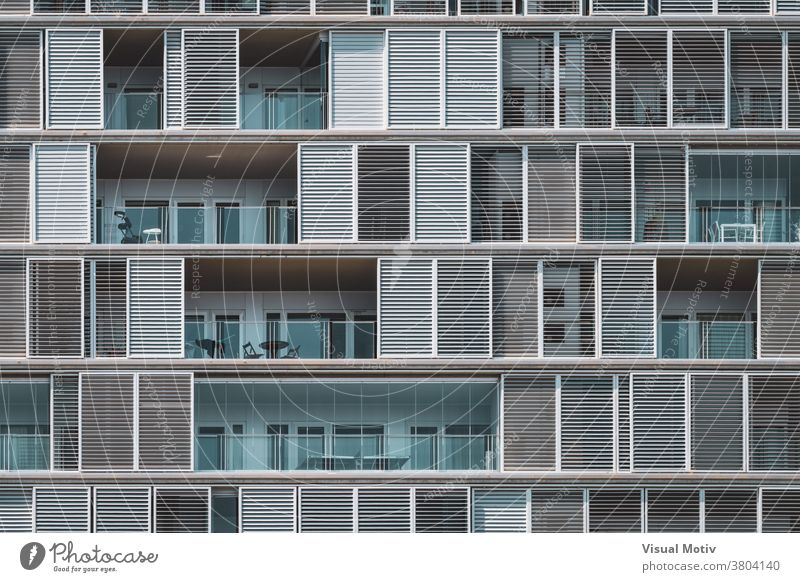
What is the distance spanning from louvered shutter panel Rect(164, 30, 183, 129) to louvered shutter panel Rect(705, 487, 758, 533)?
53.6ft

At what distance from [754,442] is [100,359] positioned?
1642 cm

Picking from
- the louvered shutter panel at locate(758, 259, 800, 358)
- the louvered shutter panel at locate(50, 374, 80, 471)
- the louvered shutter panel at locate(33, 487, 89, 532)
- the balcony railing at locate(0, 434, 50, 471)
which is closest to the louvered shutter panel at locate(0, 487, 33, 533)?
the louvered shutter panel at locate(33, 487, 89, 532)

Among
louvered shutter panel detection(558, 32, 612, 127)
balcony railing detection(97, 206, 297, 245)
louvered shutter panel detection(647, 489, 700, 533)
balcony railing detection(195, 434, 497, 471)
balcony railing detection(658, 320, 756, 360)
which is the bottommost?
louvered shutter panel detection(647, 489, 700, 533)

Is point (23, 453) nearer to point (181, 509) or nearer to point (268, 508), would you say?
point (181, 509)

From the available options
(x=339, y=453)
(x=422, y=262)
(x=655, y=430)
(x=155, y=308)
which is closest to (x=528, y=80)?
(x=422, y=262)

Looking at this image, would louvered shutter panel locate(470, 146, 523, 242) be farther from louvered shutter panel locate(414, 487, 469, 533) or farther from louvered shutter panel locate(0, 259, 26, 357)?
louvered shutter panel locate(0, 259, 26, 357)

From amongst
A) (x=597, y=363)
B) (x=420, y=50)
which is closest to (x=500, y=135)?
(x=420, y=50)

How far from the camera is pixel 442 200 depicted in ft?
161

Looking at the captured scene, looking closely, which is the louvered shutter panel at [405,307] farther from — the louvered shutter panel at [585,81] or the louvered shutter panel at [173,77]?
the louvered shutter panel at [173,77]

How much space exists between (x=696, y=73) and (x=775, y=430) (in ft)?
30.2

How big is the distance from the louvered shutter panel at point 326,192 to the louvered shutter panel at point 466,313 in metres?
2.96

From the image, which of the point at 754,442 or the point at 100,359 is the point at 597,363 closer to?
the point at 754,442

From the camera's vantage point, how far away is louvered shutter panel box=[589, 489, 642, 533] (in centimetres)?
4828

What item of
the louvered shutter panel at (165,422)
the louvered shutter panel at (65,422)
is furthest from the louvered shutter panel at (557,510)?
the louvered shutter panel at (65,422)
